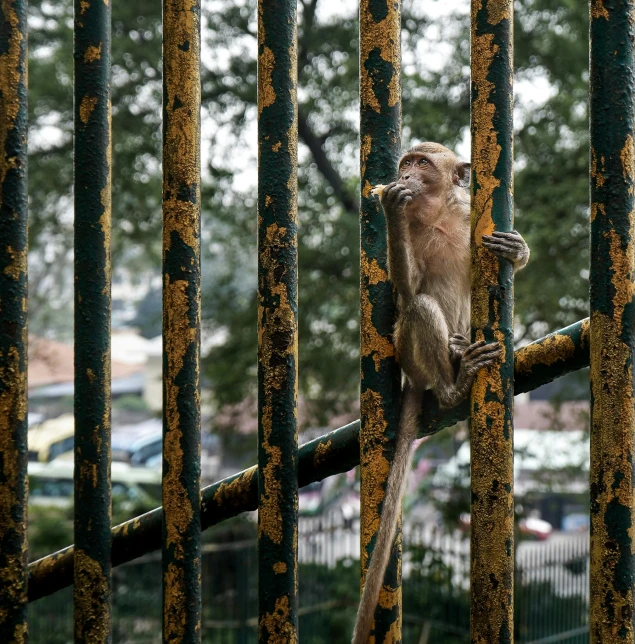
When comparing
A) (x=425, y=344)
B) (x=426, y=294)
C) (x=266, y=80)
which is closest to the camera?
(x=266, y=80)

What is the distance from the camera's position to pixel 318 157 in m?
11.3

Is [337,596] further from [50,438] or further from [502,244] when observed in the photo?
[502,244]

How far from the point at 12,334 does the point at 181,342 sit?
1.06 ft

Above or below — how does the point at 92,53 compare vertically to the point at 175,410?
above

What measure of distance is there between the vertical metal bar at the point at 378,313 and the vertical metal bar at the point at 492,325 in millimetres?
126

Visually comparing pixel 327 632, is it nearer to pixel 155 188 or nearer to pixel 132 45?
pixel 155 188

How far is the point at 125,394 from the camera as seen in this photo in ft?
65.4

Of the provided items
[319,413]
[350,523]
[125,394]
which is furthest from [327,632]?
[125,394]

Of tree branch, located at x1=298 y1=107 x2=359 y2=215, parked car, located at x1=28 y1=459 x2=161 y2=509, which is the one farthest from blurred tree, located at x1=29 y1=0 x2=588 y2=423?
parked car, located at x1=28 y1=459 x2=161 y2=509

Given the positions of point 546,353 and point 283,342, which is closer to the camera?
point 546,353

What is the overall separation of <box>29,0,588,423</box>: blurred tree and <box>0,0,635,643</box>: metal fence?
842cm

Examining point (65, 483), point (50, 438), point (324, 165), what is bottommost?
point (65, 483)

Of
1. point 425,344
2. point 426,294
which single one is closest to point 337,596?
point 426,294

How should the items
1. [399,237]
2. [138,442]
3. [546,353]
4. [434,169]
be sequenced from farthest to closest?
[138,442], [434,169], [399,237], [546,353]
